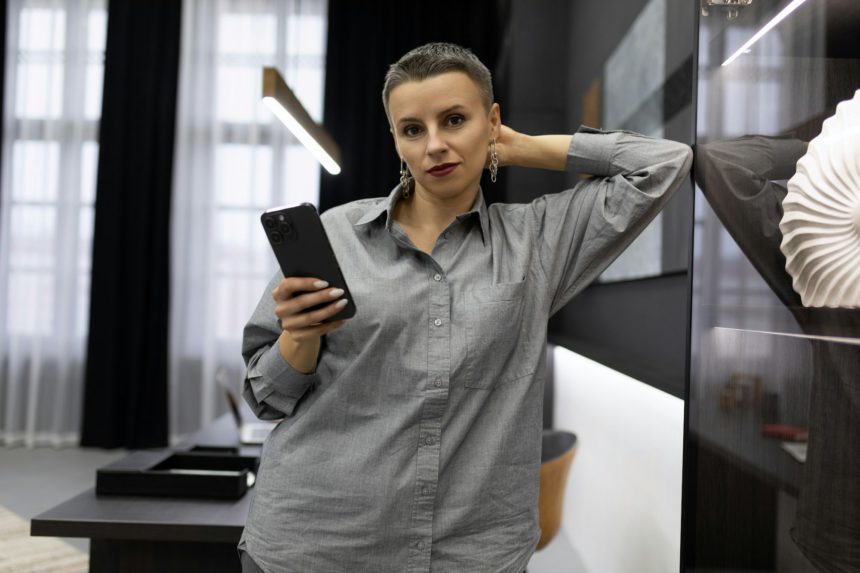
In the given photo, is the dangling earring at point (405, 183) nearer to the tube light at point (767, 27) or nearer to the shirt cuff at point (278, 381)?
the shirt cuff at point (278, 381)

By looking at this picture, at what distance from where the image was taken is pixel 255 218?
17.7 ft

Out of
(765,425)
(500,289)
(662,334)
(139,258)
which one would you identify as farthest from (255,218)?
(765,425)

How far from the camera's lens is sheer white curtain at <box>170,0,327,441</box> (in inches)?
212

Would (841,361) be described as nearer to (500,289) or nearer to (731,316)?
(731,316)

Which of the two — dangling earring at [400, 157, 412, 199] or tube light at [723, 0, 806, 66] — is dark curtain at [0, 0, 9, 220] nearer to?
dangling earring at [400, 157, 412, 199]

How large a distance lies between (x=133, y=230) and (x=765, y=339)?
5.26 meters

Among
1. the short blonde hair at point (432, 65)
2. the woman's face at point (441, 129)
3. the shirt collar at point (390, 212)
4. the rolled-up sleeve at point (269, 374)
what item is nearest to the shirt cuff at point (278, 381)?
the rolled-up sleeve at point (269, 374)

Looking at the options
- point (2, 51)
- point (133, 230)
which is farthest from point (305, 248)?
point (2, 51)

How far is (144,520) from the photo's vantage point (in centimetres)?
162

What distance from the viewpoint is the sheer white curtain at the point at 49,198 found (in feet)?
17.6

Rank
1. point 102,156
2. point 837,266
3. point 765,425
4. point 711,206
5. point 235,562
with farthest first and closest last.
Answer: point 102,156 → point 235,562 → point 711,206 → point 765,425 → point 837,266

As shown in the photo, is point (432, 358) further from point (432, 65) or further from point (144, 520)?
point (144, 520)

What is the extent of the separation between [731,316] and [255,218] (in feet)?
16.0

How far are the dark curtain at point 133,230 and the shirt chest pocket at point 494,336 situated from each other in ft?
15.4
